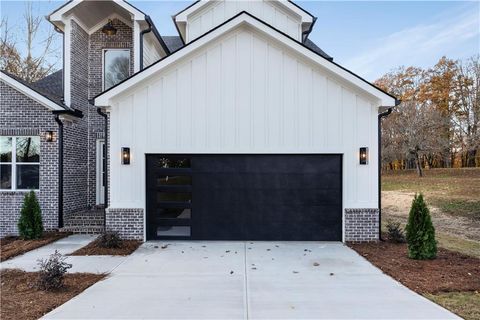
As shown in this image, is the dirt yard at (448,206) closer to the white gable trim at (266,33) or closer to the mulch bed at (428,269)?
the mulch bed at (428,269)

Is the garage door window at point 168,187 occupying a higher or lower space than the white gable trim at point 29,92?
lower

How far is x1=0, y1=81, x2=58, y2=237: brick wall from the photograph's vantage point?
9898 millimetres

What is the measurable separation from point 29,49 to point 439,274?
24.3 metres

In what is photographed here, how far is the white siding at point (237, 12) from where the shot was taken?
1202cm

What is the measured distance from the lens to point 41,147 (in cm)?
991

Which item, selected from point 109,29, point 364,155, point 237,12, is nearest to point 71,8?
point 109,29

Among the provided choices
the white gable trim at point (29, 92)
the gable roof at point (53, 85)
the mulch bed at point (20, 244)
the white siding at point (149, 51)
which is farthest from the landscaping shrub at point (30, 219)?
the white siding at point (149, 51)

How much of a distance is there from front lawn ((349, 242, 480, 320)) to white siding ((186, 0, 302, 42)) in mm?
8111

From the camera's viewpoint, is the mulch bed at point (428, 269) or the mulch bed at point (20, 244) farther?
the mulch bed at point (20, 244)

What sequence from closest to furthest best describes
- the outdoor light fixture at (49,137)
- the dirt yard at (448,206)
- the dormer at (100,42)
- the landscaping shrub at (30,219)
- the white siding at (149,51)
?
the landscaping shrub at (30,219) < the outdoor light fixture at (49,137) < the dirt yard at (448,206) < the dormer at (100,42) < the white siding at (149,51)

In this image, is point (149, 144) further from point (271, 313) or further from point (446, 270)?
point (446, 270)

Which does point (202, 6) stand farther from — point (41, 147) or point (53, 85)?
point (41, 147)

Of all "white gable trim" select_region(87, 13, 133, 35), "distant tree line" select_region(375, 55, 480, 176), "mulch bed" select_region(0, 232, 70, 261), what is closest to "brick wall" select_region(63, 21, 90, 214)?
"white gable trim" select_region(87, 13, 133, 35)

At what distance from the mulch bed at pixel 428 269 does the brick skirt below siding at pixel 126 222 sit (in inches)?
219
